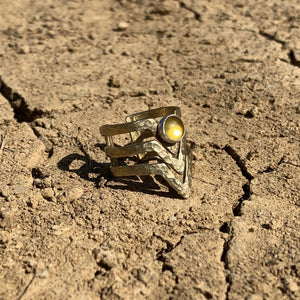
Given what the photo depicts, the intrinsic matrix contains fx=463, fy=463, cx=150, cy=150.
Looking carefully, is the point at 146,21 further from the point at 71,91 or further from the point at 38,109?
the point at 38,109

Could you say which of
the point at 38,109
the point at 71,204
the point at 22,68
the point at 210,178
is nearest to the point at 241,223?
the point at 210,178

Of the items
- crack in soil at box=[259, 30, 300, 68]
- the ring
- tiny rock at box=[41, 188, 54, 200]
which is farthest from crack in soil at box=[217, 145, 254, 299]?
crack in soil at box=[259, 30, 300, 68]

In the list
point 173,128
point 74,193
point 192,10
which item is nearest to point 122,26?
point 192,10

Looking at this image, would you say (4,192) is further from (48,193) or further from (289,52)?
(289,52)

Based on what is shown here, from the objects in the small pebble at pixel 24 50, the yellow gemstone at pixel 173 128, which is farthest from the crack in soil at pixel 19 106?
the yellow gemstone at pixel 173 128

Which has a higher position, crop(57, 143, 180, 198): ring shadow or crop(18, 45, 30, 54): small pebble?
crop(57, 143, 180, 198): ring shadow

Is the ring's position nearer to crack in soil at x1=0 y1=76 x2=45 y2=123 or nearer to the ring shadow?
the ring shadow
